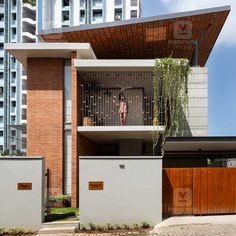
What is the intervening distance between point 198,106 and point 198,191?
18.1 ft

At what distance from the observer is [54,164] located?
18891mm

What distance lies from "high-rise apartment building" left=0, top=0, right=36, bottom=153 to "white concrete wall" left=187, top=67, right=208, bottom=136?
188 feet

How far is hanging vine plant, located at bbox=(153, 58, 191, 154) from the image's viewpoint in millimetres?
18359

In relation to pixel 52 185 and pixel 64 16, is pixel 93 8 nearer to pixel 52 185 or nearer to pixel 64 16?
pixel 64 16

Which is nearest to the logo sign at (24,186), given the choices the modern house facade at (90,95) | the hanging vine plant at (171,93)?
the modern house facade at (90,95)

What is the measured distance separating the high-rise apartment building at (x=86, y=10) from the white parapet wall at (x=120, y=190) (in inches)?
2543

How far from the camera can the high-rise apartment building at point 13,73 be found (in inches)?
2987

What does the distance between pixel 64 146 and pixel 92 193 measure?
5127 millimetres

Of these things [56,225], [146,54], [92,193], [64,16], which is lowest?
[56,225]

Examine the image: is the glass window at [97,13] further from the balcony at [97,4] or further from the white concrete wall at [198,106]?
the white concrete wall at [198,106]

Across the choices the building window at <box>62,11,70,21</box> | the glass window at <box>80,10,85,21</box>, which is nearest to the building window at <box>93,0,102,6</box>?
the glass window at <box>80,10,85,21</box>

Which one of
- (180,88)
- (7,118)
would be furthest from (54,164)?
(7,118)

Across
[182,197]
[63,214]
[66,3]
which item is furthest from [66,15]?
[182,197]

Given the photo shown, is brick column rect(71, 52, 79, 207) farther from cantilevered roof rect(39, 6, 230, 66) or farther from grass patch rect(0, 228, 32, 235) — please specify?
grass patch rect(0, 228, 32, 235)
